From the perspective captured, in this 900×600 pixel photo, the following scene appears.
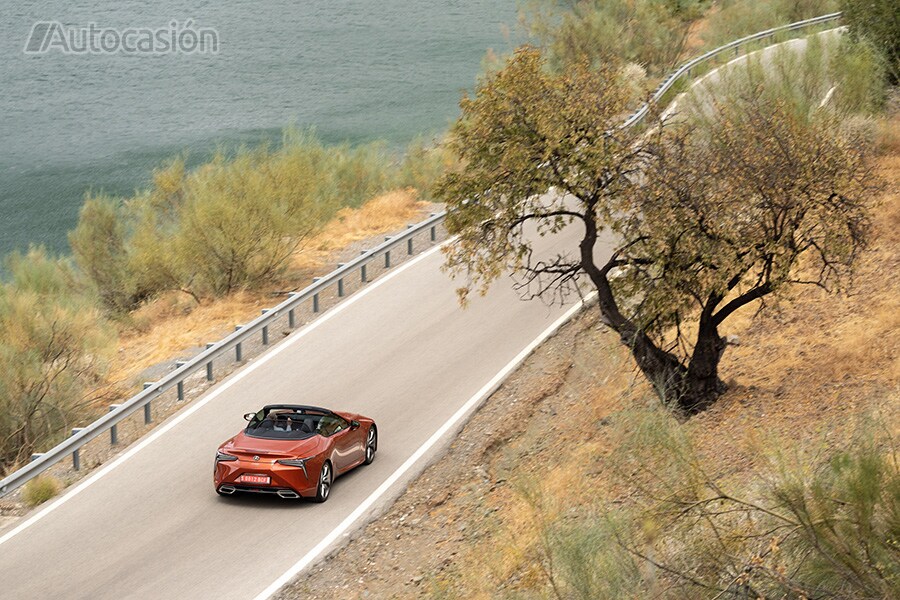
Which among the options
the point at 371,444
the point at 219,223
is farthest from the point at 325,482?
the point at 219,223

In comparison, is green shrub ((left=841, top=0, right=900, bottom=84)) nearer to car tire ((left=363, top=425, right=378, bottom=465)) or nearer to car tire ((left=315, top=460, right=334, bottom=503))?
car tire ((left=363, top=425, right=378, bottom=465))

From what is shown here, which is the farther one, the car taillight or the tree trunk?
the tree trunk

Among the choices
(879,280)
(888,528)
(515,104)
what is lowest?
(879,280)

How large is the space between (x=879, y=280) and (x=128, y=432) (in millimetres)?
12144

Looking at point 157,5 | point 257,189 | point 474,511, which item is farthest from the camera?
point 157,5

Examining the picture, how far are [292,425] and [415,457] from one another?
81.4 inches

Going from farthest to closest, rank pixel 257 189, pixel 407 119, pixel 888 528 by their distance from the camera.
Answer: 1. pixel 407 119
2. pixel 257 189
3. pixel 888 528

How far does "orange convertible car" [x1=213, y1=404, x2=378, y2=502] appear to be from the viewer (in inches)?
565

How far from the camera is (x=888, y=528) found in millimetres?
7727

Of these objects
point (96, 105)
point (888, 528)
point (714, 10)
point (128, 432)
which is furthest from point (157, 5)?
point (888, 528)

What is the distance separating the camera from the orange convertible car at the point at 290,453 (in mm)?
14359

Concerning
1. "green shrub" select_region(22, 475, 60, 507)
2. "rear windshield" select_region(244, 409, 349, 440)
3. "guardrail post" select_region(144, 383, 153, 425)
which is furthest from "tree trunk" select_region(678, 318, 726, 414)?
Result: "green shrub" select_region(22, 475, 60, 507)

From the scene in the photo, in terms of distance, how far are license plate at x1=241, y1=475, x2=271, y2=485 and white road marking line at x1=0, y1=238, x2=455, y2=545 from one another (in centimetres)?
269

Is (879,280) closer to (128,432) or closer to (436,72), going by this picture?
(128,432)
